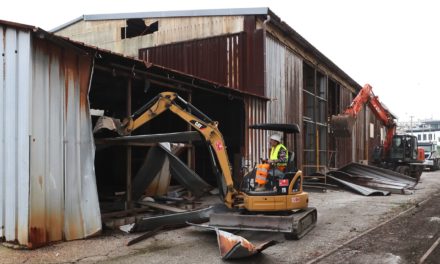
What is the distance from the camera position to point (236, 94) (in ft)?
47.6

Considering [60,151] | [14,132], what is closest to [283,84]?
[60,151]

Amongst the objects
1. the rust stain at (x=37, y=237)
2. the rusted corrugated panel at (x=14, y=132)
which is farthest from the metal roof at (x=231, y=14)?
the rust stain at (x=37, y=237)

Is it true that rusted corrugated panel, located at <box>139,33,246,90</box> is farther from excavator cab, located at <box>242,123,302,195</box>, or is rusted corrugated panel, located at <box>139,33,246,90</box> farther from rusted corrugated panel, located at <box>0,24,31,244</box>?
rusted corrugated panel, located at <box>0,24,31,244</box>

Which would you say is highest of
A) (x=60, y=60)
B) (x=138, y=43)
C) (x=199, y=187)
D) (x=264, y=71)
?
(x=138, y=43)

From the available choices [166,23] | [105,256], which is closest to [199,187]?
[105,256]

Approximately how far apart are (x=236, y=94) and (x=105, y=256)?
8.53 meters

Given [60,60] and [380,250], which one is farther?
[60,60]

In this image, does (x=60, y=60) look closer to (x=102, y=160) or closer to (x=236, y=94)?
(x=102, y=160)

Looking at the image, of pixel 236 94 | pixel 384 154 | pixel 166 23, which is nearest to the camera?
pixel 236 94

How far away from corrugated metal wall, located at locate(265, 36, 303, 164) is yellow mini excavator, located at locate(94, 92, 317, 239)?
815cm

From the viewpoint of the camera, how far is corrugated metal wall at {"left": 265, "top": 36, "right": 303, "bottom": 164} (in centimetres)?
1706

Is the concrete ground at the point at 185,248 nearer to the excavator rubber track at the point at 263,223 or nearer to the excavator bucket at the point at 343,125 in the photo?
the excavator rubber track at the point at 263,223

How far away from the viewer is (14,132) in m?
7.59

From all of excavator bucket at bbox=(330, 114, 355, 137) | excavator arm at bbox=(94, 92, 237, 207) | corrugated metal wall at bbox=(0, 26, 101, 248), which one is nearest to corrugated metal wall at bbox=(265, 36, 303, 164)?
excavator bucket at bbox=(330, 114, 355, 137)
